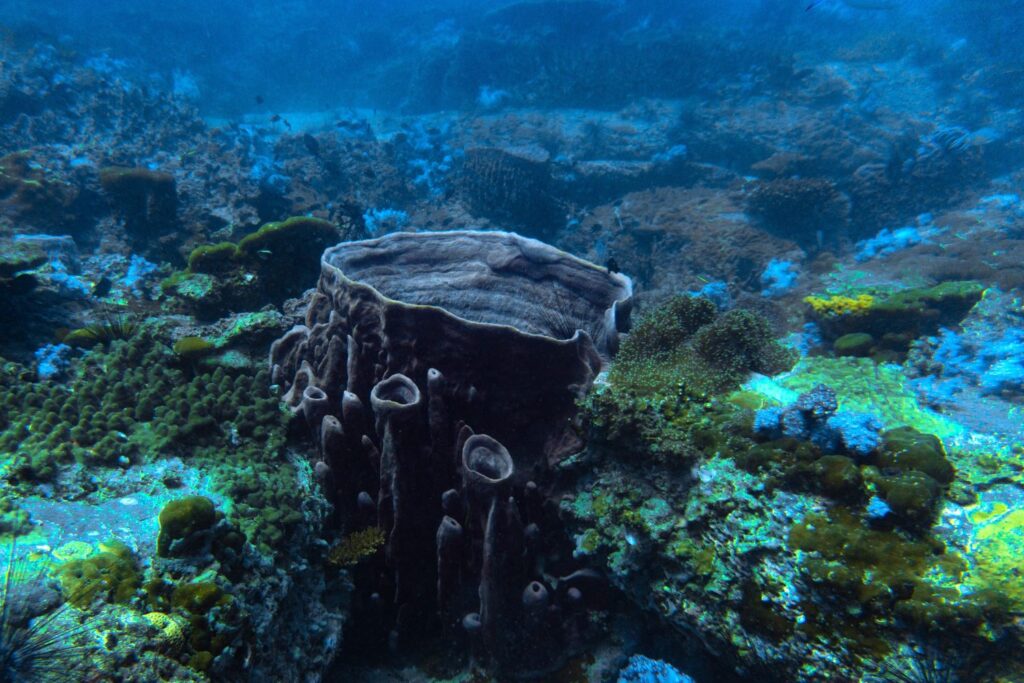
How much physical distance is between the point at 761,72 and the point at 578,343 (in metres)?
21.8

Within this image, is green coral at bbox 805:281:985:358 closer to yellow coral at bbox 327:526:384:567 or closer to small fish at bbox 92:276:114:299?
yellow coral at bbox 327:526:384:567

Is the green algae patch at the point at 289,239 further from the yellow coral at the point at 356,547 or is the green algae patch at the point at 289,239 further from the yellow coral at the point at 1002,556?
the yellow coral at the point at 1002,556

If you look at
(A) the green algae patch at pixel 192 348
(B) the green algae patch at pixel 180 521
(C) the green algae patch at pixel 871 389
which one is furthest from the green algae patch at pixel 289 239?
(C) the green algae patch at pixel 871 389

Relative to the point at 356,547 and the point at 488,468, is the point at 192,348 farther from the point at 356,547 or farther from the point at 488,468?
the point at 488,468

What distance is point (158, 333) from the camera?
494cm

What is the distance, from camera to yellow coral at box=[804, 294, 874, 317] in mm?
5093

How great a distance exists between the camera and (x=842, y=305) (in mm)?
5234

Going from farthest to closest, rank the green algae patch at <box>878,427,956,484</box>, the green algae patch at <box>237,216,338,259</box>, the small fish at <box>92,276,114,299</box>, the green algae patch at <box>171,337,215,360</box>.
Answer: the small fish at <box>92,276,114,299</box>, the green algae patch at <box>237,216,338,259</box>, the green algae patch at <box>171,337,215,360</box>, the green algae patch at <box>878,427,956,484</box>

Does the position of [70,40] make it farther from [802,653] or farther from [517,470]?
[802,653]

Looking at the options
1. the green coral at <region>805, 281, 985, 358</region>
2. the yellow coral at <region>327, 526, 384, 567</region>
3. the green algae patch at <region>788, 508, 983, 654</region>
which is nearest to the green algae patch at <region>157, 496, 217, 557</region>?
the yellow coral at <region>327, 526, 384, 567</region>

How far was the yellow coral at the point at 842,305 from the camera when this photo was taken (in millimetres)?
5093

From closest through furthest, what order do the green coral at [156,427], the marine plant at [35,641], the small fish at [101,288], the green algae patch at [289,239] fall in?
the marine plant at [35,641], the green coral at [156,427], the green algae patch at [289,239], the small fish at [101,288]

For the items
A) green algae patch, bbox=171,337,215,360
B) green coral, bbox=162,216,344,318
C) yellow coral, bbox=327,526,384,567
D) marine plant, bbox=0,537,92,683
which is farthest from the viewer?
green coral, bbox=162,216,344,318

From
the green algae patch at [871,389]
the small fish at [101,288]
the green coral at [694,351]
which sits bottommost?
the green algae patch at [871,389]
